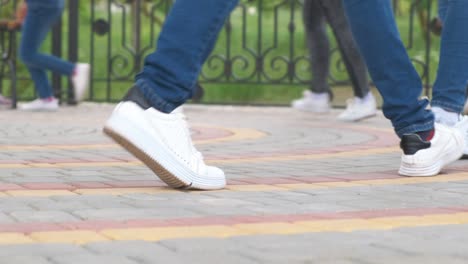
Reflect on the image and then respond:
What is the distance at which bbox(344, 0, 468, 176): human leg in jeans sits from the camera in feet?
13.1

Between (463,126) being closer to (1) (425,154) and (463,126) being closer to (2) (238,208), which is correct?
(1) (425,154)

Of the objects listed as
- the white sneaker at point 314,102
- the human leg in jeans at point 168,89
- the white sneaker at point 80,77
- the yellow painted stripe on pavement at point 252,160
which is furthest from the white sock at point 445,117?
the white sneaker at point 80,77

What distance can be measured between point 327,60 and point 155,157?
17.0 ft

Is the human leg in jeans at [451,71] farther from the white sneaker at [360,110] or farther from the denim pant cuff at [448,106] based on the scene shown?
the white sneaker at [360,110]

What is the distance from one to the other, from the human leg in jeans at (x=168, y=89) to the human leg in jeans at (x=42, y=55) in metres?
5.38

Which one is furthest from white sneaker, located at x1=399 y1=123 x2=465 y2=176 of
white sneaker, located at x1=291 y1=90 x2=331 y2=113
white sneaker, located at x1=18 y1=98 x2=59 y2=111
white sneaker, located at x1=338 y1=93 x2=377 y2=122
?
white sneaker, located at x1=18 y1=98 x2=59 y2=111

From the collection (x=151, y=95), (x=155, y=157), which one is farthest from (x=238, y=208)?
(x=151, y=95)

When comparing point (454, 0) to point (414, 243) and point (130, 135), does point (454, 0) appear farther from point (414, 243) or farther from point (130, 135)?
point (414, 243)

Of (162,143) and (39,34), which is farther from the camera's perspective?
(39,34)

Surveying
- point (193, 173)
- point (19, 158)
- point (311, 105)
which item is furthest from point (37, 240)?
point (311, 105)

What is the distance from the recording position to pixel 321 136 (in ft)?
20.7

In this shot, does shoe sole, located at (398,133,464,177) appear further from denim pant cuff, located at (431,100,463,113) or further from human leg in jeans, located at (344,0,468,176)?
denim pant cuff, located at (431,100,463,113)

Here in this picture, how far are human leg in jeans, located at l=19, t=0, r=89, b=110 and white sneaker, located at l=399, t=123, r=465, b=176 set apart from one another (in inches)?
196

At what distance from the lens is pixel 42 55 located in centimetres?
886
